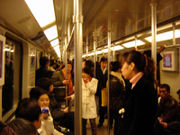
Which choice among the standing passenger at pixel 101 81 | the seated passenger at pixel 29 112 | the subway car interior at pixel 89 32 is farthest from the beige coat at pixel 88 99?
the seated passenger at pixel 29 112

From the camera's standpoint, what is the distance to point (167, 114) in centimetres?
237

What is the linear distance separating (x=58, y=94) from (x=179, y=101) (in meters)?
2.43

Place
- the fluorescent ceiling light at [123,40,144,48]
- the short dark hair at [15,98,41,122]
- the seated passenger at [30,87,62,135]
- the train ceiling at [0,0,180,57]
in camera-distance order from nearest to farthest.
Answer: the short dark hair at [15,98,41,122] → the seated passenger at [30,87,62,135] → the train ceiling at [0,0,180,57] → the fluorescent ceiling light at [123,40,144,48]

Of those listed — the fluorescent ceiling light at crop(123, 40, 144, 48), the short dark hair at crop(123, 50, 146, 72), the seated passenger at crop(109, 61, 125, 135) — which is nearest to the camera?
the short dark hair at crop(123, 50, 146, 72)

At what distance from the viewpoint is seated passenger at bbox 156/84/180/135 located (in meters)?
2.28

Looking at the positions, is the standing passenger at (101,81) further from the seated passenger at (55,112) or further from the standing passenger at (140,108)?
the standing passenger at (140,108)

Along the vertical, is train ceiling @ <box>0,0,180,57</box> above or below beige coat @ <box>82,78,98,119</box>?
above

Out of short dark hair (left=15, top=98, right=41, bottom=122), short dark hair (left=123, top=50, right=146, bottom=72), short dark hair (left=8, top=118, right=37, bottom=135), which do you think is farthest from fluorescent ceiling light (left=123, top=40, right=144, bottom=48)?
short dark hair (left=8, top=118, right=37, bottom=135)

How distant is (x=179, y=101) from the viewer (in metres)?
2.46

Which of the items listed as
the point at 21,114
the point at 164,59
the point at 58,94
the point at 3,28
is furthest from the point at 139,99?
the point at 58,94

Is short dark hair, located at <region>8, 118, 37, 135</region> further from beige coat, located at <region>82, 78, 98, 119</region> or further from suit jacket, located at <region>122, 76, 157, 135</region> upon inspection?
beige coat, located at <region>82, 78, 98, 119</region>

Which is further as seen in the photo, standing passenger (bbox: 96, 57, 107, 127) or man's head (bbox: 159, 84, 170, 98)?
standing passenger (bbox: 96, 57, 107, 127)

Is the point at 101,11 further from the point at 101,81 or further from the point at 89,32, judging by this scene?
the point at 101,81

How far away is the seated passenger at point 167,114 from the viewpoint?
7.47 feet
